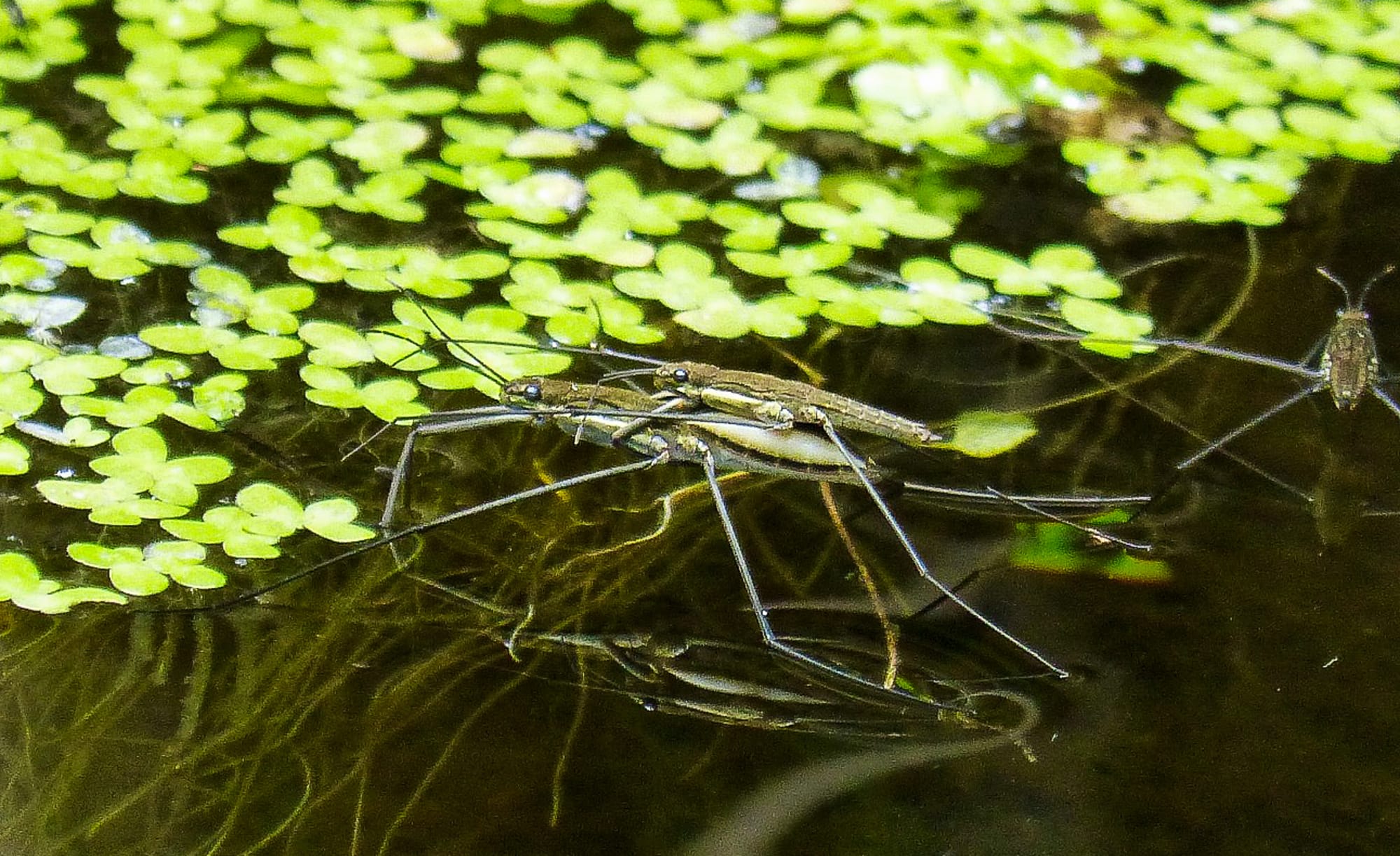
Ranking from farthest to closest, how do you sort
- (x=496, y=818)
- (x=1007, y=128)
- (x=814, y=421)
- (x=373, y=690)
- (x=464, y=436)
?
(x=1007, y=128) → (x=464, y=436) → (x=814, y=421) → (x=373, y=690) → (x=496, y=818)

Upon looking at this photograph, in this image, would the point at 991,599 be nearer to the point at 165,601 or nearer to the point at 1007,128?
the point at 165,601

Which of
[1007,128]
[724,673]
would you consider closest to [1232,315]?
[1007,128]

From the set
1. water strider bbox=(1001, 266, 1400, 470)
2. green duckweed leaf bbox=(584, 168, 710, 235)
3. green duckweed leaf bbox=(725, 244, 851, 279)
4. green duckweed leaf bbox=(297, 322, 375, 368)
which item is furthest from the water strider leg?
green duckweed leaf bbox=(297, 322, 375, 368)

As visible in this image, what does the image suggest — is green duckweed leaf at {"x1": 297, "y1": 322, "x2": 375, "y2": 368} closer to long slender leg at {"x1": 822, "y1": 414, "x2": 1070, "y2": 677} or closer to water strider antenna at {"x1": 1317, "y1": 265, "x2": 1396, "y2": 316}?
long slender leg at {"x1": 822, "y1": 414, "x2": 1070, "y2": 677}

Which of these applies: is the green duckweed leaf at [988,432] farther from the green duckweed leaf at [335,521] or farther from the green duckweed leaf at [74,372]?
the green duckweed leaf at [74,372]

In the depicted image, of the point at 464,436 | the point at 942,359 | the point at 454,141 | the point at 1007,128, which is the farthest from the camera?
the point at 1007,128

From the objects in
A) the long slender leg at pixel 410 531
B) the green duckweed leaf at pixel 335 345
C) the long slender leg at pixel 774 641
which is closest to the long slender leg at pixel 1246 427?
the long slender leg at pixel 774 641
